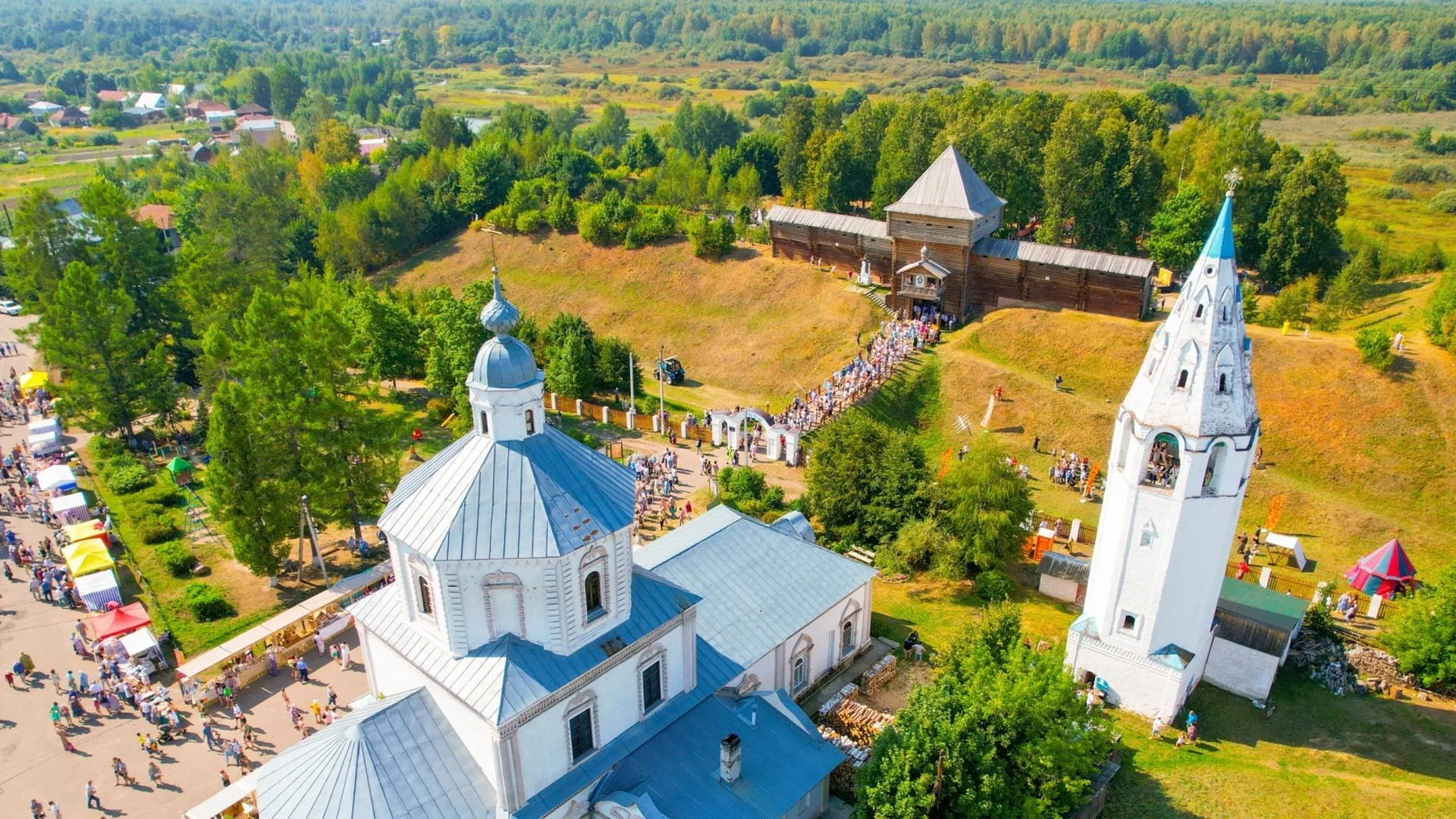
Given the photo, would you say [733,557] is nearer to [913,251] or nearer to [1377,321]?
[913,251]

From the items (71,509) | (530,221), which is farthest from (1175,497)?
(530,221)

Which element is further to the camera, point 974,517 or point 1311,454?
point 1311,454

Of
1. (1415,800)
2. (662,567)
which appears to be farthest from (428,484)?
(1415,800)

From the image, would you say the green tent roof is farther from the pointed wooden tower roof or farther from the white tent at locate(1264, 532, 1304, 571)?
the pointed wooden tower roof

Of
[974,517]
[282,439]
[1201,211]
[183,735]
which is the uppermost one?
[1201,211]

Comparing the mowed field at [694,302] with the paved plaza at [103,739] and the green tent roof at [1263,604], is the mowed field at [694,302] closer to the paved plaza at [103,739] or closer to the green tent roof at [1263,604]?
the green tent roof at [1263,604]

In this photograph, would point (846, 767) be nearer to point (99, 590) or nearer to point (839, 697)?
point (839, 697)
